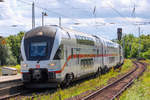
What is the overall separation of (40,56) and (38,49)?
1.43ft

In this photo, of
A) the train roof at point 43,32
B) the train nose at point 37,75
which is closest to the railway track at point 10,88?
the train nose at point 37,75

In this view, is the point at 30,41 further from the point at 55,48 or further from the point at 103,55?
the point at 103,55

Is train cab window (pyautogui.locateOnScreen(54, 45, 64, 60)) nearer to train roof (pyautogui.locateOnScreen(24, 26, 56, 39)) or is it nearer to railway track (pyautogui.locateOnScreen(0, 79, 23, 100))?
train roof (pyautogui.locateOnScreen(24, 26, 56, 39))

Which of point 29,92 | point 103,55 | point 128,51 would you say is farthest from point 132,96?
point 128,51

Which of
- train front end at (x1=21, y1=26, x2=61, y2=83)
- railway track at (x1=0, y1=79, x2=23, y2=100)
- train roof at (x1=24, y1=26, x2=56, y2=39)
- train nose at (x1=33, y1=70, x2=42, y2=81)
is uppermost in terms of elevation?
train roof at (x1=24, y1=26, x2=56, y2=39)

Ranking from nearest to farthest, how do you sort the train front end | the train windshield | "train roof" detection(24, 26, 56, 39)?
the train front end, the train windshield, "train roof" detection(24, 26, 56, 39)

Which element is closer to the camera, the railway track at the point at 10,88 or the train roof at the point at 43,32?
the railway track at the point at 10,88

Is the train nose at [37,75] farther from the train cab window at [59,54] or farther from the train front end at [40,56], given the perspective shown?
the train cab window at [59,54]

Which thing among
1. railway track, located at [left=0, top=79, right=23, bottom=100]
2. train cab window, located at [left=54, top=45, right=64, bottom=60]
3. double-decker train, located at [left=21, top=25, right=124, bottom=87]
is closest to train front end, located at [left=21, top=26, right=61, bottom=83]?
double-decker train, located at [left=21, top=25, right=124, bottom=87]

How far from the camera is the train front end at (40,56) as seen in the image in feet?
48.1

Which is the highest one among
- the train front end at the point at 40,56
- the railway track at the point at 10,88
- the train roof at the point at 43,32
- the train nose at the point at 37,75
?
the train roof at the point at 43,32

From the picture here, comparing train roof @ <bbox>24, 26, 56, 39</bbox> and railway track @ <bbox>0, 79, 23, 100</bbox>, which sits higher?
train roof @ <bbox>24, 26, 56, 39</bbox>

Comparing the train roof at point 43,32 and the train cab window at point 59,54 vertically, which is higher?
the train roof at point 43,32

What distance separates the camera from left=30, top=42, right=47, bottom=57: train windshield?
14.8 meters
